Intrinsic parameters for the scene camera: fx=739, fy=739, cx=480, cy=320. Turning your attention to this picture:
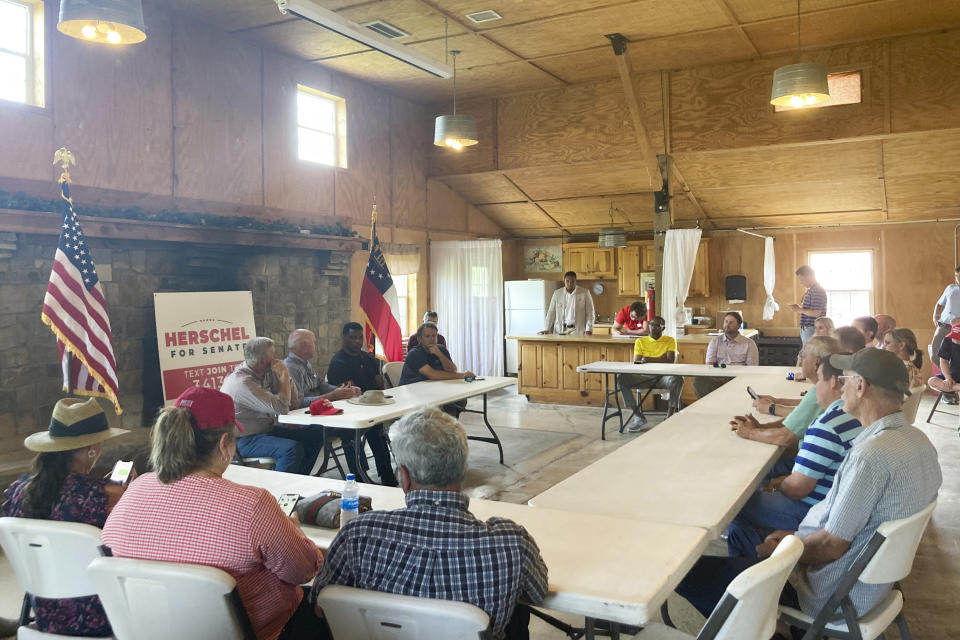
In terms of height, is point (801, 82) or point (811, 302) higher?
point (801, 82)

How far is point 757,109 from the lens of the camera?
25.3 ft

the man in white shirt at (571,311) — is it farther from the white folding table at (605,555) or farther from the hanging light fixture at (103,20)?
the white folding table at (605,555)

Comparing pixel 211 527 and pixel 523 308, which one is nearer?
pixel 211 527

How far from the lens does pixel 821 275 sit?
34.7 feet

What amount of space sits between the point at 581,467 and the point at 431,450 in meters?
4.27

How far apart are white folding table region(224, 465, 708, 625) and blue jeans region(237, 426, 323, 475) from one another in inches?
80.2

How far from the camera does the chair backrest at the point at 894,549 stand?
1984mm

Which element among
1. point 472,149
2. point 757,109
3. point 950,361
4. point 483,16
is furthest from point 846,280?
point 483,16

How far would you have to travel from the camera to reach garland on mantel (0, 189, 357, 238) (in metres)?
4.83

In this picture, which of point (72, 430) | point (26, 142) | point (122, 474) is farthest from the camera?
point (26, 142)

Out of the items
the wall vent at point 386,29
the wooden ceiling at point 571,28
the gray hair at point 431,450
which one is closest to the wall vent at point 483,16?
the wooden ceiling at point 571,28

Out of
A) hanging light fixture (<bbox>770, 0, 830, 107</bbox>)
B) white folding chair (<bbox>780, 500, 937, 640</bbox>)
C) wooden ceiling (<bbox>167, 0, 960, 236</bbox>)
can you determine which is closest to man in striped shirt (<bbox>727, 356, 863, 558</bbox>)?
white folding chair (<bbox>780, 500, 937, 640</bbox>)

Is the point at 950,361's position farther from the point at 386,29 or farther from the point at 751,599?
the point at 751,599

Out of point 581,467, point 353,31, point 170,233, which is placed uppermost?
point 353,31
